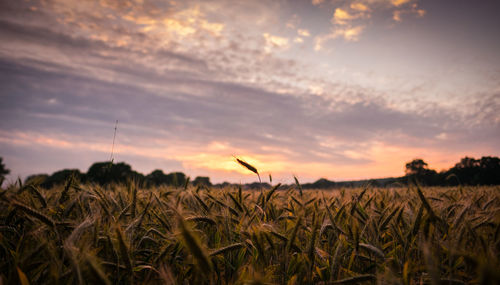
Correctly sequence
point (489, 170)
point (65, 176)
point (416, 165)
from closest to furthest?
point (65, 176) → point (489, 170) → point (416, 165)

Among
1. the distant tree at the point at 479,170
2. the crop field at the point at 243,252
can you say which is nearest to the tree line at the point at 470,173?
the distant tree at the point at 479,170

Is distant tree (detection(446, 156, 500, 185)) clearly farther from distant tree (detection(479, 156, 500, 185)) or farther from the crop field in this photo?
the crop field

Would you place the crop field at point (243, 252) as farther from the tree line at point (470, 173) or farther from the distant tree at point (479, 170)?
the distant tree at point (479, 170)

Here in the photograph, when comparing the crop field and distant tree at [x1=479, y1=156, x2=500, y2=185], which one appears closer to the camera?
the crop field

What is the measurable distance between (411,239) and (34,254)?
2742mm

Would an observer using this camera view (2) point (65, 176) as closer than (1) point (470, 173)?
Yes

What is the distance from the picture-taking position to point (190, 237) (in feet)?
3.51

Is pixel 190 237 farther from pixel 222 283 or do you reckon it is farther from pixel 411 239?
pixel 411 239

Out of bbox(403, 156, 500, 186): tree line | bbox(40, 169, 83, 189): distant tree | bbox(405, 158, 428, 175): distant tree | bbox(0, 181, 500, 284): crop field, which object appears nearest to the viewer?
bbox(0, 181, 500, 284): crop field

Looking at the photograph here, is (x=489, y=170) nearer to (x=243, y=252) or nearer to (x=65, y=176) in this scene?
(x=243, y=252)

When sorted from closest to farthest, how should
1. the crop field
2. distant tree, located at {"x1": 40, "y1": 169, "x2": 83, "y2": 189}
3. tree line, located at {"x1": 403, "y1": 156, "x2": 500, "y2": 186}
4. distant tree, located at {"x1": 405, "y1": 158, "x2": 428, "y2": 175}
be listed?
the crop field
distant tree, located at {"x1": 40, "y1": 169, "x2": 83, "y2": 189}
tree line, located at {"x1": 403, "y1": 156, "x2": 500, "y2": 186}
distant tree, located at {"x1": 405, "y1": 158, "x2": 428, "y2": 175}

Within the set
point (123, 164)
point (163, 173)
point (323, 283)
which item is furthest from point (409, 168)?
point (323, 283)

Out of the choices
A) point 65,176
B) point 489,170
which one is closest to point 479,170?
point 489,170

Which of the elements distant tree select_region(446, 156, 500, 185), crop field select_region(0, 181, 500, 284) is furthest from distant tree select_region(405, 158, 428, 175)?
crop field select_region(0, 181, 500, 284)
